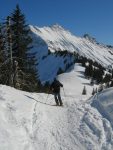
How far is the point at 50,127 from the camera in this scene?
1833cm

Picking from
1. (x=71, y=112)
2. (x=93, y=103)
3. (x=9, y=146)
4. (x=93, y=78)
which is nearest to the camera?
(x=9, y=146)

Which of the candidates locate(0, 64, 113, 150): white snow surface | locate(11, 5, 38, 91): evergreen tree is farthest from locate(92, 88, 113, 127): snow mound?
locate(11, 5, 38, 91): evergreen tree

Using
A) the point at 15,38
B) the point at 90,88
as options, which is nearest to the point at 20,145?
the point at 15,38

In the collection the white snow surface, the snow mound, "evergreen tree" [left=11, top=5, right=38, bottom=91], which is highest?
"evergreen tree" [left=11, top=5, right=38, bottom=91]

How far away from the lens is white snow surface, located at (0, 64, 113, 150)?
15.9 metres

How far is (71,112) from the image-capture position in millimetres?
21469

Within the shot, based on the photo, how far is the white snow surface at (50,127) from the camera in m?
15.9

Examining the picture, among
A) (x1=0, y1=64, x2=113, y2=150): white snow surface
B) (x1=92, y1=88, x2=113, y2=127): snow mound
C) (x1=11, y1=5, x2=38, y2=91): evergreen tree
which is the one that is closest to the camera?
(x1=0, y1=64, x2=113, y2=150): white snow surface

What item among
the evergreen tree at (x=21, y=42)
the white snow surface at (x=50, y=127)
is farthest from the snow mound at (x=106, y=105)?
the evergreen tree at (x=21, y=42)

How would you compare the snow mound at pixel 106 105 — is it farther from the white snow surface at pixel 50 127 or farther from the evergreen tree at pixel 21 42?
the evergreen tree at pixel 21 42

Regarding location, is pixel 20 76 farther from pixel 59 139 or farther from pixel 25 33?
pixel 59 139

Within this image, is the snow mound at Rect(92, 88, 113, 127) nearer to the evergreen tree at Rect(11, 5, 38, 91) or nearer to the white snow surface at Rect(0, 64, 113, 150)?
the white snow surface at Rect(0, 64, 113, 150)

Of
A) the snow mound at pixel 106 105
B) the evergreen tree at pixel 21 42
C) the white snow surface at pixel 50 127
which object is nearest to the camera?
the white snow surface at pixel 50 127

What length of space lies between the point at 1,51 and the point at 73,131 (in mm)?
24638
